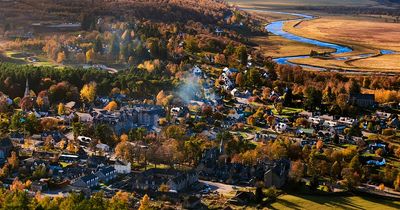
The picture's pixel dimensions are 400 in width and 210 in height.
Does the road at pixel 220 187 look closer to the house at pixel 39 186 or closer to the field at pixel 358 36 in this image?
the house at pixel 39 186

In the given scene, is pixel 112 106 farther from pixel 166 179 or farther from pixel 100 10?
pixel 100 10

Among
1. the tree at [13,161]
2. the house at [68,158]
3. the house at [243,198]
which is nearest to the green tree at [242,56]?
the house at [68,158]

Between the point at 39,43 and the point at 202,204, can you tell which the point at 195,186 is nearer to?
the point at 202,204

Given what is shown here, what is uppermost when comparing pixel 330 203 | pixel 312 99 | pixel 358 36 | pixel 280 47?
pixel 312 99

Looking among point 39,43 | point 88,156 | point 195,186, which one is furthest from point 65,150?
point 39,43

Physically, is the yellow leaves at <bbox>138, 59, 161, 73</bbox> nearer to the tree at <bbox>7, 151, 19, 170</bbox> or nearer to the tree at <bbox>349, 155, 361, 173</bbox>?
the tree at <bbox>7, 151, 19, 170</bbox>

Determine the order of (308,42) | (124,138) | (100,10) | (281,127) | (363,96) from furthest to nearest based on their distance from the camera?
(100,10) → (308,42) → (363,96) → (281,127) → (124,138)

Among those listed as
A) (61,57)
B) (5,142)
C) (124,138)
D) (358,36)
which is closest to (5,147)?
(5,142)
